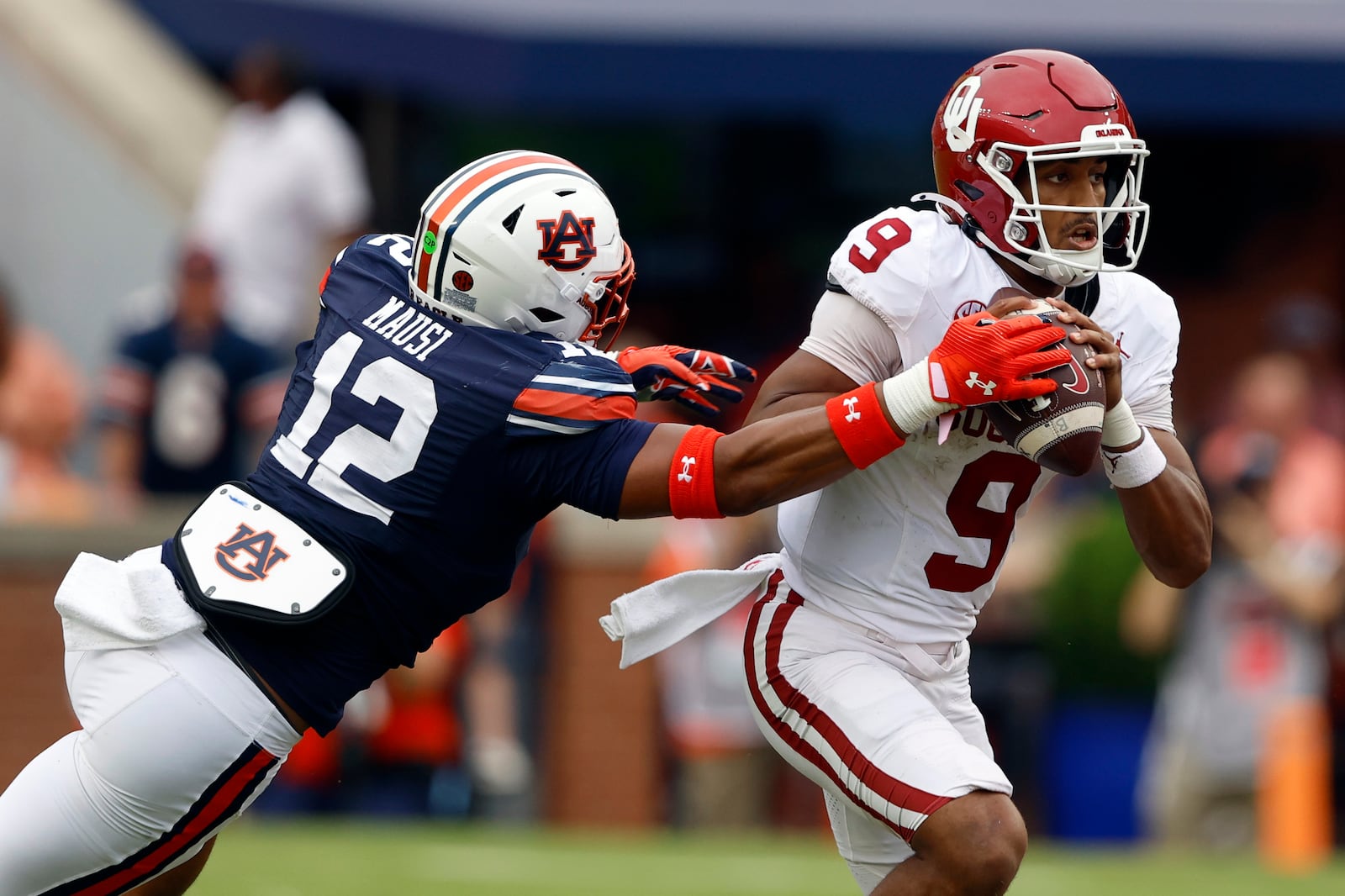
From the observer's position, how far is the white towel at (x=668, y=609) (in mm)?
4082

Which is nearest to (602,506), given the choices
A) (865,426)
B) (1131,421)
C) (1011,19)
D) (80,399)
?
(865,426)

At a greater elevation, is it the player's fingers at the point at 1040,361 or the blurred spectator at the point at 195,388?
the player's fingers at the point at 1040,361

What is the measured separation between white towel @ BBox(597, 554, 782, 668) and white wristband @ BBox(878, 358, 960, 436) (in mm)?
613

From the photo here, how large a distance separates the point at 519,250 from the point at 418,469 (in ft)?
1.54

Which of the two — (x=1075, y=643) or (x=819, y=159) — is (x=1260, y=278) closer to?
(x=819, y=159)

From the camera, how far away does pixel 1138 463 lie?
3.97 metres

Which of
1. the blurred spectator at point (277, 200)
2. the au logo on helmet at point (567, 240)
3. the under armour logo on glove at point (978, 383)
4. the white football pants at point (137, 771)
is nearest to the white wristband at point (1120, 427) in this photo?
the under armour logo on glove at point (978, 383)

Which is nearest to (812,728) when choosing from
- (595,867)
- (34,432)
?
(595,867)

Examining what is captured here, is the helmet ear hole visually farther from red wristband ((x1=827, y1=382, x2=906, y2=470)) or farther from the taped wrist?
the taped wrist

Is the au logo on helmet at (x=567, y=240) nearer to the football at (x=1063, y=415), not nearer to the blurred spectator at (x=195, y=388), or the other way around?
the football at (x=1063, y=415)

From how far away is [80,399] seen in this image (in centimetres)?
977

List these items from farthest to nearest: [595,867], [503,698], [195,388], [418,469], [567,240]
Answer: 1. [503,698]
2. [195,388]
3. [595,867]
4. [567,240]
5. [418,469]

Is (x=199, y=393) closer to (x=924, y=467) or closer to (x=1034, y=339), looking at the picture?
(x=924, y=467)

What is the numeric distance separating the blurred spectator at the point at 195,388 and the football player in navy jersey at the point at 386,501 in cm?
467
